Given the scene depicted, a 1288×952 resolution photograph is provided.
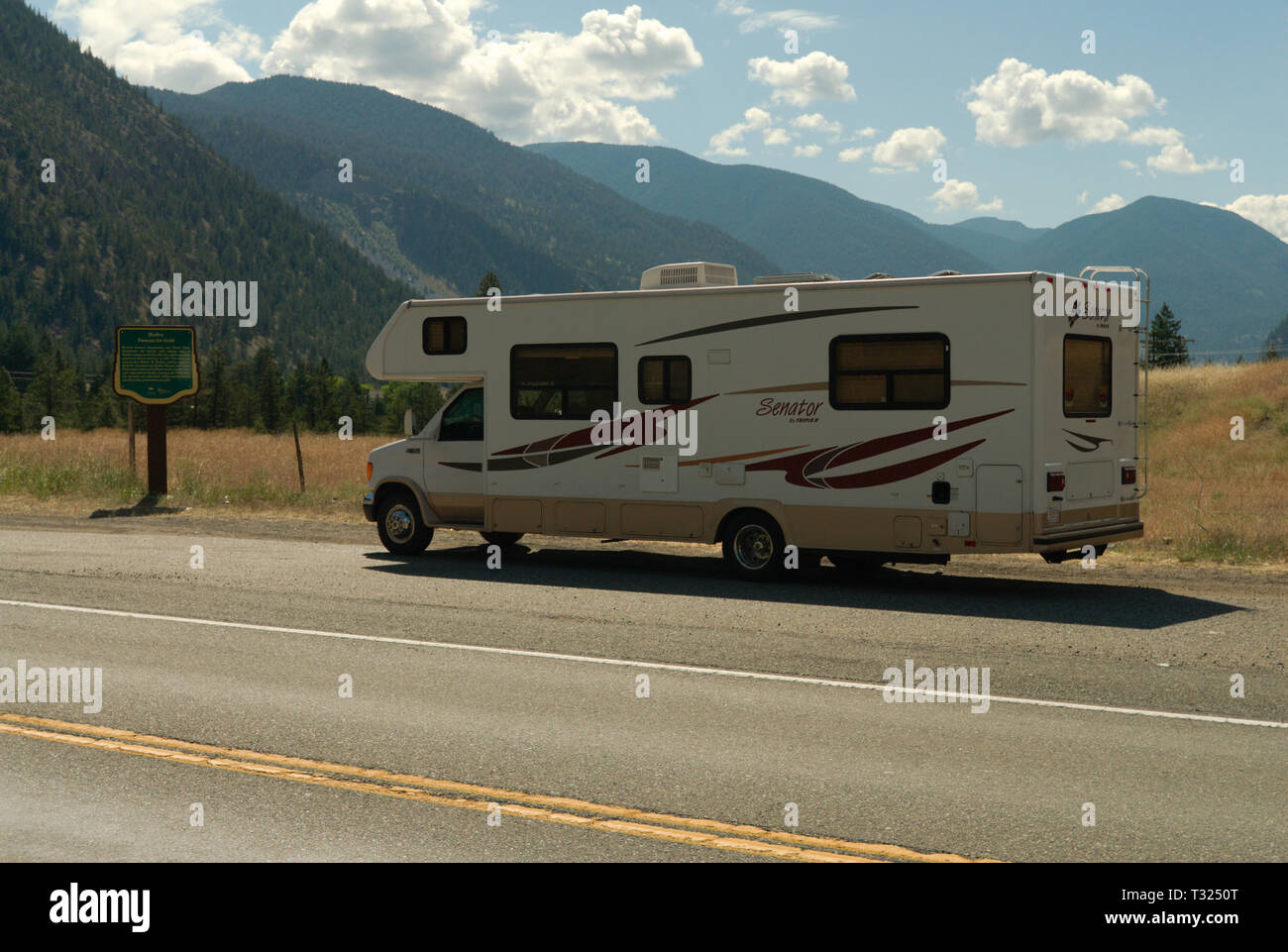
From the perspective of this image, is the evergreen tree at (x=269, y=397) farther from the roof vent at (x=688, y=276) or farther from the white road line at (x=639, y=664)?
the white road line at (x=639, y=664)

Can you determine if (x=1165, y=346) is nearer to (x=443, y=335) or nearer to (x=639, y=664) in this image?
(x=443, y=335)

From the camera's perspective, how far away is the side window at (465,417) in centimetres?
1517

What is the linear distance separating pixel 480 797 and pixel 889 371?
26.1 ft

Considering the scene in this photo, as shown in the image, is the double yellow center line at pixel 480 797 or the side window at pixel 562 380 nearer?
the double yellow center line at pixel 480 797

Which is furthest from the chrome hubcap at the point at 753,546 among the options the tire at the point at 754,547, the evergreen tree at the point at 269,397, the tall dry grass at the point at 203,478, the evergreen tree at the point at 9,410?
the evergreen tree at the point at 269,397

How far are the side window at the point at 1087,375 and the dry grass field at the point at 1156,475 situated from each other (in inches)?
119

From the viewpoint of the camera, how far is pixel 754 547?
529 inches

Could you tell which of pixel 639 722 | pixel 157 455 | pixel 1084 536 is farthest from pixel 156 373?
pixel 639 722

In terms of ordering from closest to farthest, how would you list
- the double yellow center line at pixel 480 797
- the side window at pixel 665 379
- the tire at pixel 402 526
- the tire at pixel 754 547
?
the double yellow center line at pixel 480 797, the tire at pixel 754 547, the side window at pixel 665 379, the tire at pixel 402 526

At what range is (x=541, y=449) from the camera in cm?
1455

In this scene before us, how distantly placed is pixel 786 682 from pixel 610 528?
5994mm

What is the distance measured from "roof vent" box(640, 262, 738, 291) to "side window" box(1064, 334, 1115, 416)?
3.83 meters
